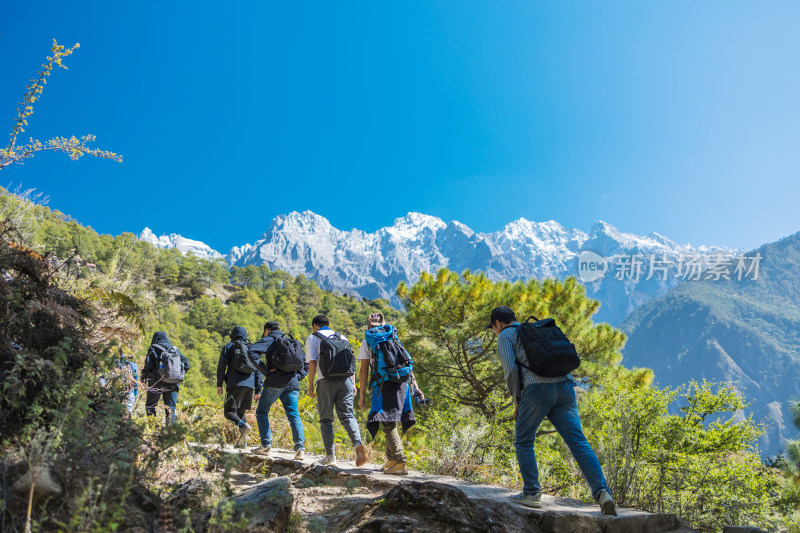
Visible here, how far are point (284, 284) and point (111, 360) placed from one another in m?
105

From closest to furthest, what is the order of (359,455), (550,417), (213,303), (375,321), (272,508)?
1. (272,508)
2. (550,417)
3. (359,455)
4. (375,321)
5. (213,303)

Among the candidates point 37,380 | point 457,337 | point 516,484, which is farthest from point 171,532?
point 457,337

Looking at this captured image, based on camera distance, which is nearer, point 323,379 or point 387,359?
point 387,359

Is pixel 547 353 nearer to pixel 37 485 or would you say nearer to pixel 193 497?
pixel 193 497

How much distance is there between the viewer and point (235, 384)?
5.59 metres

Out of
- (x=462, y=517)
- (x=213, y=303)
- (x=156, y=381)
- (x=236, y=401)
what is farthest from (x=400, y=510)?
(x=213, y=303)

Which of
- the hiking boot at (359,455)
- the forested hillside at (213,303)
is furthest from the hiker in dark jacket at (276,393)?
the forested hillside at (213,303)

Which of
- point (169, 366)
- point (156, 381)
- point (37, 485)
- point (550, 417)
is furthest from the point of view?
point (169, 366)

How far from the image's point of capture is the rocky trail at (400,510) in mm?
2488

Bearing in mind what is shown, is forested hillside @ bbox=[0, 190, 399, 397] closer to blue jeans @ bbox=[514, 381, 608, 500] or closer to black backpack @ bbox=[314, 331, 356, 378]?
black backpack @ bbox=[314, 331, 356, 378]

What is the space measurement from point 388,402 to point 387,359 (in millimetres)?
404

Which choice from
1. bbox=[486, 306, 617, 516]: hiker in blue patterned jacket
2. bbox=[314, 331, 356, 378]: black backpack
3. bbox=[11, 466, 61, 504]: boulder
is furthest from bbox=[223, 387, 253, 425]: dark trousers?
bbox=[11, 466, 61, 504]: boulder

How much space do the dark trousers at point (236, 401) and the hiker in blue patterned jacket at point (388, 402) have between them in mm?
1970

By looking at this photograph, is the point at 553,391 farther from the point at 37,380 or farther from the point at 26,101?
the point at 26,101
